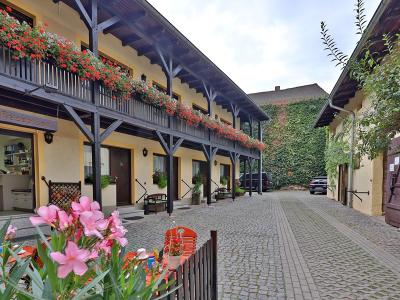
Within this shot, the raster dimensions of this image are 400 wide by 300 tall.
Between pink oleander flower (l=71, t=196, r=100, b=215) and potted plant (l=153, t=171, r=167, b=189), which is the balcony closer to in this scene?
potted plant (l=153, t=171, r=167, b=189)

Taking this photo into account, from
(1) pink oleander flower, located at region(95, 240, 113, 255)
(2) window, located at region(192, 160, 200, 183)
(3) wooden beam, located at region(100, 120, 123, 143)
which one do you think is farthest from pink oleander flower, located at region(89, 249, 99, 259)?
(2) window, located at region(192, 160, 200, 183)

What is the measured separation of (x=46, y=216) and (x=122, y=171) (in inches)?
349

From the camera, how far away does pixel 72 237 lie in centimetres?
97

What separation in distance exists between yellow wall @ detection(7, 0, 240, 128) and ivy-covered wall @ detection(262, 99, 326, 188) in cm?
1444

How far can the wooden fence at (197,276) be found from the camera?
1.70 metres

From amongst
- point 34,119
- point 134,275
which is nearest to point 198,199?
point 34,119

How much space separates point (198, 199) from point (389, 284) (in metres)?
9.26

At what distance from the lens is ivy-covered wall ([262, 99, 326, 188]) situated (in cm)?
2255

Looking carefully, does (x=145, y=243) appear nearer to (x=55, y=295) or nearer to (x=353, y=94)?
(x=55, y=295)

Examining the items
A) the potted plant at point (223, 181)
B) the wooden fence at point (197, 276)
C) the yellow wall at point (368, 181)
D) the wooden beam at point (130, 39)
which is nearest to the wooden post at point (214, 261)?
the wooden fence at point (197, 276)

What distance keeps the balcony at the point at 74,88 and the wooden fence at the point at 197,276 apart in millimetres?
4322

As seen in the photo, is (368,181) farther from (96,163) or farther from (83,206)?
(83,206)

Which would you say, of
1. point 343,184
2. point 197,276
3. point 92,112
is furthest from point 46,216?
point 343,184

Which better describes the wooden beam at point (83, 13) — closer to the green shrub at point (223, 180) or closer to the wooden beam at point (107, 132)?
the wooden beam at point (107, 132)
